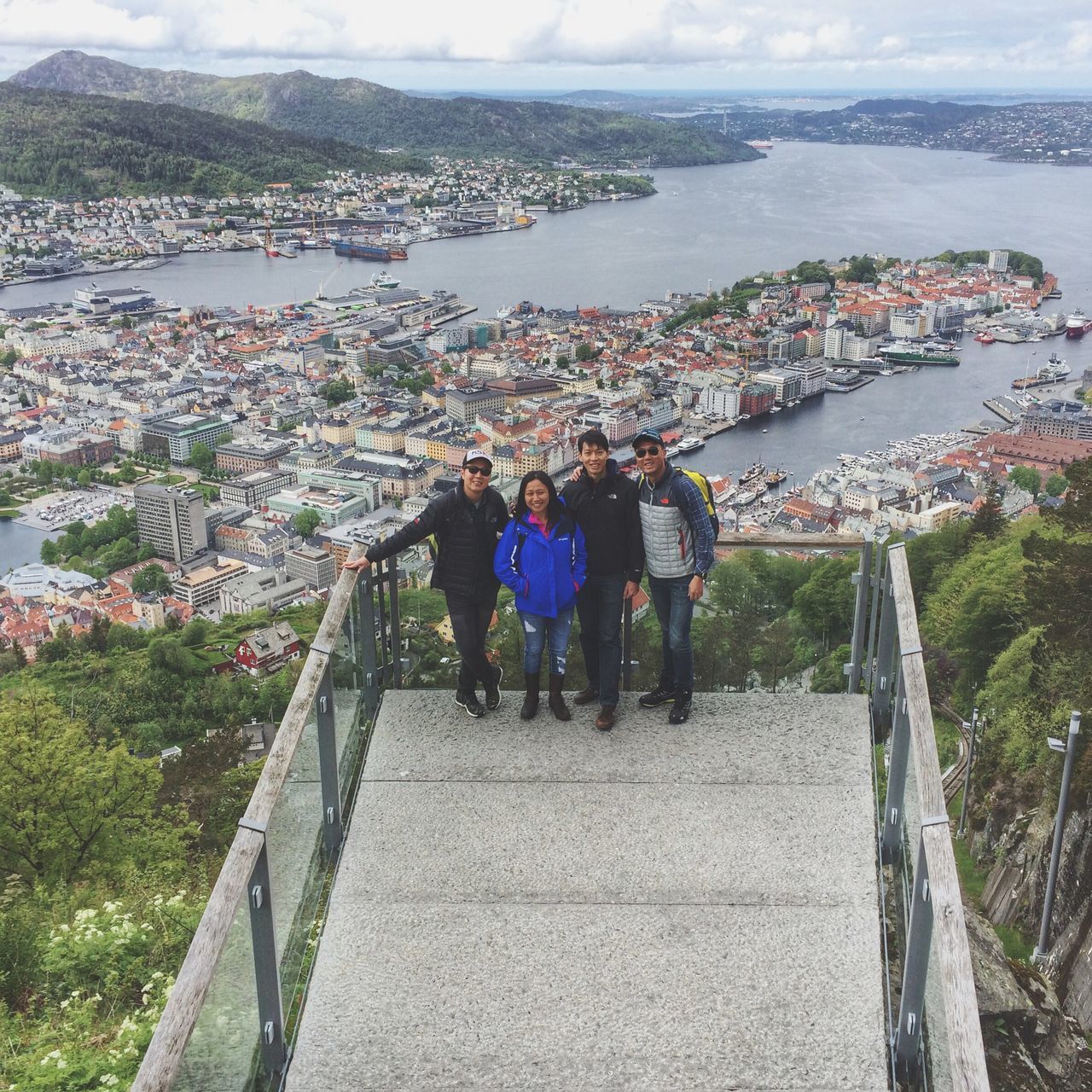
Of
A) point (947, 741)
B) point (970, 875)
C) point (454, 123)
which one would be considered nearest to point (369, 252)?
point (454, 123)

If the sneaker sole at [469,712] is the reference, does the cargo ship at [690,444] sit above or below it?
below

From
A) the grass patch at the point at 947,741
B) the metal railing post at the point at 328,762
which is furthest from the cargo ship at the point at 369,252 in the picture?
the metal railing post at the point at 328,762

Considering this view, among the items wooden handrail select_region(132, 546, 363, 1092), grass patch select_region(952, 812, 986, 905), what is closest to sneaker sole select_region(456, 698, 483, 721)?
wooden handrail select_region(132, 546, 363, 1092)

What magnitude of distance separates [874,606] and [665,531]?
0.33 m

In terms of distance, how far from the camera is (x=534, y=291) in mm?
34062

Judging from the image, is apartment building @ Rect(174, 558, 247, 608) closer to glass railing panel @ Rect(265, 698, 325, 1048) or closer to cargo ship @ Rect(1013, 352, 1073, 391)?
glass railing panel @ Rect(265, 698, 325, 1048)

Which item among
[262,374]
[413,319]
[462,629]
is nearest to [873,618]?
[462,629]

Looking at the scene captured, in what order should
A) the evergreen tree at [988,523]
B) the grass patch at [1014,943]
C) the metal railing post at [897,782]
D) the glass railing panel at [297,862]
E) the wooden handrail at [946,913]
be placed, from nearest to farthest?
the wooden handrail at [946,913], the glass railing panel at [297,862], the metal railing post at [897,782], the grass patch at [1014,943], the evergreen tree at [988,523]

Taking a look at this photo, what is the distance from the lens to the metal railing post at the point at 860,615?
6.03ft

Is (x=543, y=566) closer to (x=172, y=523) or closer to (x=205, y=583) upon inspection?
(x=205, y=583)

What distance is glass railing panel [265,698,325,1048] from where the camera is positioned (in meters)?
1.16

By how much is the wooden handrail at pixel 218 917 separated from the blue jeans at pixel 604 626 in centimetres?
53

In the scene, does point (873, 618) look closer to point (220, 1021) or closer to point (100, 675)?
point (220, 1021)

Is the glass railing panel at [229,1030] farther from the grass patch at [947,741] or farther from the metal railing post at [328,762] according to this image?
the grass patch at [947,741]
